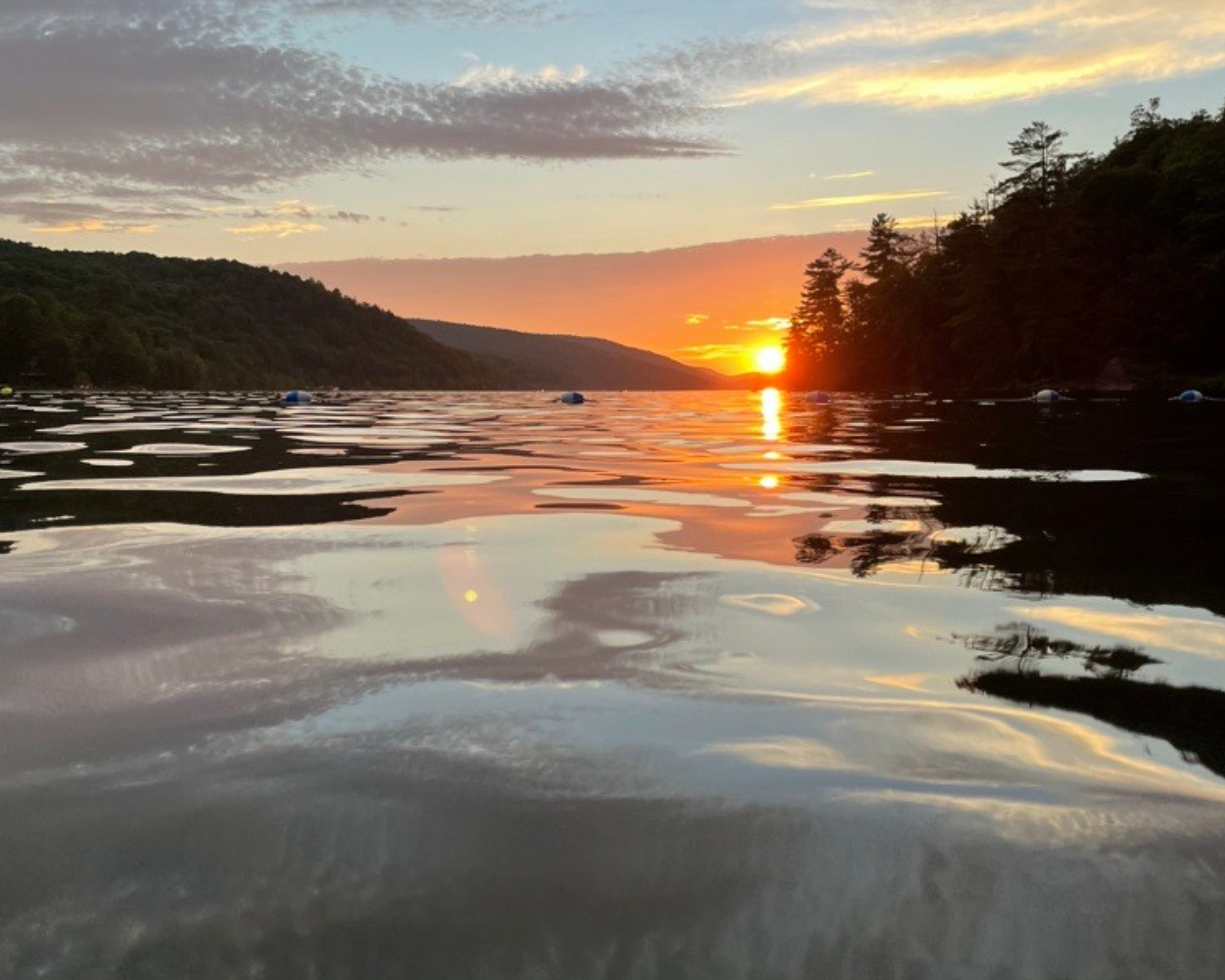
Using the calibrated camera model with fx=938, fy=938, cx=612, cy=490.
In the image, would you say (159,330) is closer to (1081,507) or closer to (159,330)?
(159,330)

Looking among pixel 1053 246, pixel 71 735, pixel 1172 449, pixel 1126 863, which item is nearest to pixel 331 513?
pixel 71 735

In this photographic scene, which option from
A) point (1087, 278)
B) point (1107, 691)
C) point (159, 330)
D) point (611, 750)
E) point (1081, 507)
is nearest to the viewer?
point (611, 750)

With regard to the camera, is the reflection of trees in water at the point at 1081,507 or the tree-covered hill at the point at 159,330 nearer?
the reflection of trees in water at the point at 1081,507

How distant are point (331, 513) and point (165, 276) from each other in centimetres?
19449

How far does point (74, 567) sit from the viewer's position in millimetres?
5445

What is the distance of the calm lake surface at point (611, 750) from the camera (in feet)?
6.11

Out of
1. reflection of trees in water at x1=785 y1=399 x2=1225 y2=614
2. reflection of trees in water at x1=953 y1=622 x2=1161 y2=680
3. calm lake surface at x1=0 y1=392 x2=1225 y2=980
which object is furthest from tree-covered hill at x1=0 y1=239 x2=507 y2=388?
reflection of trees in water at x1=953 y1=622 x2=1161 y2=680

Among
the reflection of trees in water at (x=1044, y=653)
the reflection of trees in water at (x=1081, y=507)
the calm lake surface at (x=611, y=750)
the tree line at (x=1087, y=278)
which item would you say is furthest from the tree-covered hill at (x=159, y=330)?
the reflection of trees in water at (x=1044, y=653)

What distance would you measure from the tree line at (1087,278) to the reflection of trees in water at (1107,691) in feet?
221

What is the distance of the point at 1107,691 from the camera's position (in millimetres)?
3381

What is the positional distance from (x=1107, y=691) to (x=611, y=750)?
6.23 ft

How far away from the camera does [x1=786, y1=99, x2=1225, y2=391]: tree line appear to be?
241 ft

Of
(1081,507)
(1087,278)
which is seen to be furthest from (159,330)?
(1081,507)

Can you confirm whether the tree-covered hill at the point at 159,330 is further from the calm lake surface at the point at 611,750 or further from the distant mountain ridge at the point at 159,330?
the calm lake surface at the point at 611,750
